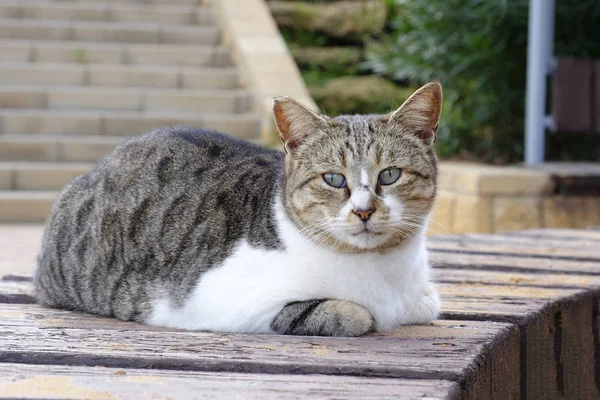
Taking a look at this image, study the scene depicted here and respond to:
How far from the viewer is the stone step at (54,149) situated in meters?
7.76

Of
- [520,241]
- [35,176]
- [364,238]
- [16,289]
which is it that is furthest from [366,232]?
[35,176]

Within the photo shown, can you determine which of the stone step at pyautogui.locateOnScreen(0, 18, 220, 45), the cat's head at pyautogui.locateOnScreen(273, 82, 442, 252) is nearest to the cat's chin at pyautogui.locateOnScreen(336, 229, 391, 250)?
the cat's head at pyautogui.locateOnScreen(273, 82, 442, 252)

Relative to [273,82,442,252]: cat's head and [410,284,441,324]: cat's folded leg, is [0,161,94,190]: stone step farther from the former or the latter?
[410,284,441,324]: cat's folded leg

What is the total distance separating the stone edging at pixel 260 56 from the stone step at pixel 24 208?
1.94 m

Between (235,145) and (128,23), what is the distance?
294 inches

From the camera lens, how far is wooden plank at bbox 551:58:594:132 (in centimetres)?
644

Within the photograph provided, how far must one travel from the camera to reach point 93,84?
8992mm

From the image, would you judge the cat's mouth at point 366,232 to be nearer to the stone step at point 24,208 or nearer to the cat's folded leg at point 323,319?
the cat's folded leg at point 323,319

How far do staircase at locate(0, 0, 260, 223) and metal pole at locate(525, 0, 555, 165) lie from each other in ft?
8.39

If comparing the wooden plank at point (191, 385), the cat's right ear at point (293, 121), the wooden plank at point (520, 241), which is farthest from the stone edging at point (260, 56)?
the wooden plank at point (191, 385)

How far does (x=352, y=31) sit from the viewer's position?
38.8 ft

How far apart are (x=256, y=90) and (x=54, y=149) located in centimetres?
196

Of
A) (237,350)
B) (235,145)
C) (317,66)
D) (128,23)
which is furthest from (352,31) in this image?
(237,350)

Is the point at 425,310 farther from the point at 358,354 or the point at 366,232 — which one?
the point at 358,354
